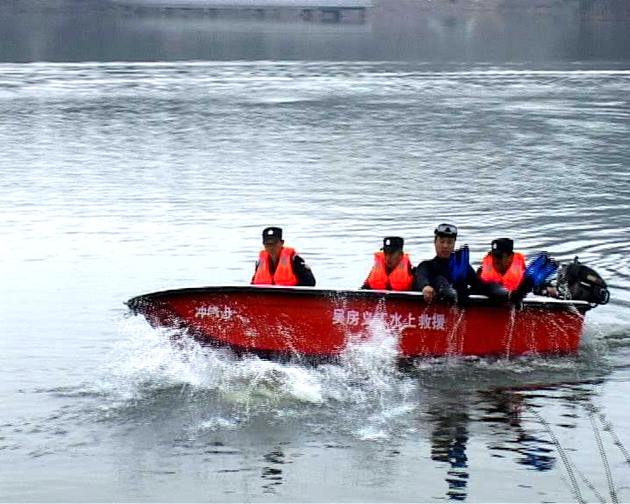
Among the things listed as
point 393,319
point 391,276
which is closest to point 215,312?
point 393,319

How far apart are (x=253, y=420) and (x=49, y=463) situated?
2.31 m

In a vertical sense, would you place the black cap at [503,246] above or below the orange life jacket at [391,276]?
above

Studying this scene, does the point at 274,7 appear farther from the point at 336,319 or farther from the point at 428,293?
the point at 428,293

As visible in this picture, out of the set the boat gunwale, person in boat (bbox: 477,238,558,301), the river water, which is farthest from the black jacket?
the river water

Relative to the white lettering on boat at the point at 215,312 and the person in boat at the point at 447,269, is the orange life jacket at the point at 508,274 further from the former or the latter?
the white lettering on boat at the point at 215,312

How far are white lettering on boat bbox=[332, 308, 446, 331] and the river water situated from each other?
0.38 m

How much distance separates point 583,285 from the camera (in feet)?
59.0

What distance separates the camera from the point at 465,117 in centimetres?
4731

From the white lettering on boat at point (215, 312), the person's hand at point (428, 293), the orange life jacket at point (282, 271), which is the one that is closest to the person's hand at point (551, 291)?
the person's hand at point (428, 293)

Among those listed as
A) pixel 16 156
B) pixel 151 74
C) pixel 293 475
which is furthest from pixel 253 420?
pixel 151 74

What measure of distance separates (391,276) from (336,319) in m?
1.00

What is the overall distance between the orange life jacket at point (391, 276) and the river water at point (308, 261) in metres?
0.77

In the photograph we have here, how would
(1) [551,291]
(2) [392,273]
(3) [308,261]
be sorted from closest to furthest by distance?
1. (2) [392,273]
2. (1) [551,291]
3. (3) [308,261]

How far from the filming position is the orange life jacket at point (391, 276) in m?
17.6
